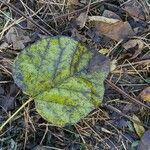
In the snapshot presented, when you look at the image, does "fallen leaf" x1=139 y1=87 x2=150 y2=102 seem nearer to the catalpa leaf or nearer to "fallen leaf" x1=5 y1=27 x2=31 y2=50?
the catalpa leaf

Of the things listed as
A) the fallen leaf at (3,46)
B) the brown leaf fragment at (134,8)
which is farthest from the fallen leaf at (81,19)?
the fallen leaf at (3,46)

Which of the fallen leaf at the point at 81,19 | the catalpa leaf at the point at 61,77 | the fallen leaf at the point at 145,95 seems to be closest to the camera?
the catalpa leaf at the point at 61,77

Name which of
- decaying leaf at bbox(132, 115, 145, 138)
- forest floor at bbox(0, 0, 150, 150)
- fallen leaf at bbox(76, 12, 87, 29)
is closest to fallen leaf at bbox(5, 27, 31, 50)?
forest floor at bbox(0, 0, 150, 150)

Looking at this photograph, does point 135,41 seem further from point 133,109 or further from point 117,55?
→ point 133,109

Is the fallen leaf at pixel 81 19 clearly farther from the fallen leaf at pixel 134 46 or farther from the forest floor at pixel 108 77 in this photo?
the fallen leaf at pixel 134 46

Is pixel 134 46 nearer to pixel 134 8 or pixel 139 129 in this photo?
pixel 134 8

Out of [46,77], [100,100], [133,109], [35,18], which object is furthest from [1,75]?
[133,109]
